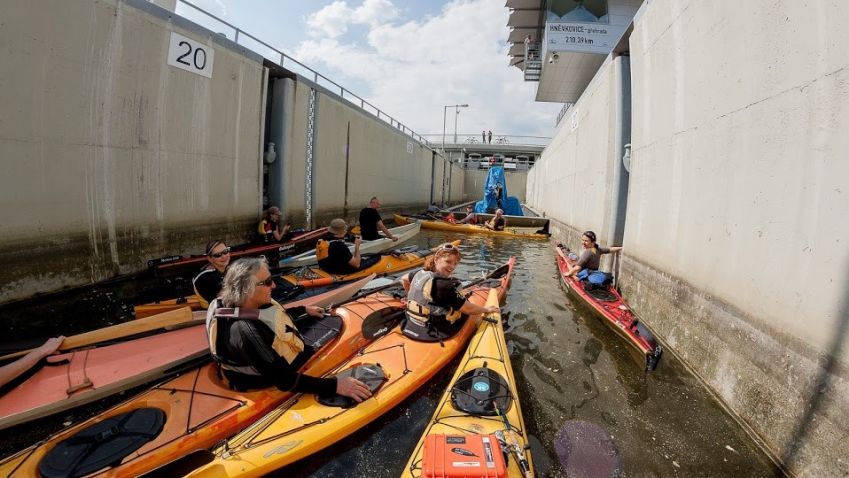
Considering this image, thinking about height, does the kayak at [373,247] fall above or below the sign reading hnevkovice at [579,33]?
below

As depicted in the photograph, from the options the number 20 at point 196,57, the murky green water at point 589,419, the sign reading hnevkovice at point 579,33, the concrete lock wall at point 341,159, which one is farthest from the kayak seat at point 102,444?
the sign reading hnevkovice at point 579,33

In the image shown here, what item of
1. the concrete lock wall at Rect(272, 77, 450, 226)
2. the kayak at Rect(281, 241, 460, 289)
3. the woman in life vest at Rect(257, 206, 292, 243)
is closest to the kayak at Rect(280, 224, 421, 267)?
the kayak at Rect(281, 241, 460, 289)

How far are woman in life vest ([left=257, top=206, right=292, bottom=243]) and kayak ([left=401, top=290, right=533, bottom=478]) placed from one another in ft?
21.8

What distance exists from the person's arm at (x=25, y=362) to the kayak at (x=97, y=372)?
0.08 m

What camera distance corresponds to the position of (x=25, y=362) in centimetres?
318

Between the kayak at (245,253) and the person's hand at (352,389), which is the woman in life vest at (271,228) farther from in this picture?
the person's hand at (352,389)

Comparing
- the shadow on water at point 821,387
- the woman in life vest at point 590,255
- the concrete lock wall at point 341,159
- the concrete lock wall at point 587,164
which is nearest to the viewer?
the shadow on water at point 821,387

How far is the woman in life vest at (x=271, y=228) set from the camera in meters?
9.02

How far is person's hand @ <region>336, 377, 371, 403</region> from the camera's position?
3.12 meters

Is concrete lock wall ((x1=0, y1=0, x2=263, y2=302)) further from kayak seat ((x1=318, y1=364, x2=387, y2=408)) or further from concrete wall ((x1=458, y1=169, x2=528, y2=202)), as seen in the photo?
concrete wall ((x1=458, y1=169, x2=528, y2=202))

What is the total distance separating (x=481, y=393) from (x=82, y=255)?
6168 mm

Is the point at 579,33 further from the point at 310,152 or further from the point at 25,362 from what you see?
the point at 25,362

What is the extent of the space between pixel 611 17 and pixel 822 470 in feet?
88.5

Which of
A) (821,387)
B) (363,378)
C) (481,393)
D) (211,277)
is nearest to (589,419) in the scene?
(481,393)
